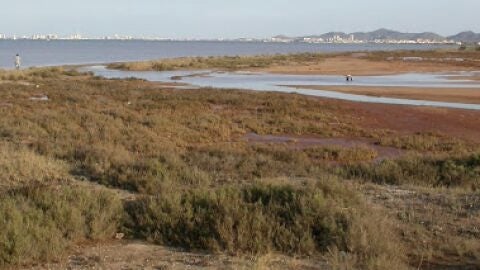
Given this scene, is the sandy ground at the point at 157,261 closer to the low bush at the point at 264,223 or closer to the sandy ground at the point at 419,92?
the low bush at the point at 264,223

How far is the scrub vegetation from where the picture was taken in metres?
7.81

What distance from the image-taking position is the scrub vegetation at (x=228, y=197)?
7809 millimetres

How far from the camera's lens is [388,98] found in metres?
41.1

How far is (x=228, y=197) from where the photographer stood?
8.87 metres

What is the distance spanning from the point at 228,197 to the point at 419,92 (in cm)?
3801

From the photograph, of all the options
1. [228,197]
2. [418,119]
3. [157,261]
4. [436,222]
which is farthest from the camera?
[418,119]

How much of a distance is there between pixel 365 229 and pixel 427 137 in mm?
18300

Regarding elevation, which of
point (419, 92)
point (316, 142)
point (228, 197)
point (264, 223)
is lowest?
point (419, 92)

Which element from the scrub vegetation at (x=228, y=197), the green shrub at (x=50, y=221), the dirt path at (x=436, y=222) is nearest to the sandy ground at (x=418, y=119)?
the scrub vegetation at (x=228, y=197)

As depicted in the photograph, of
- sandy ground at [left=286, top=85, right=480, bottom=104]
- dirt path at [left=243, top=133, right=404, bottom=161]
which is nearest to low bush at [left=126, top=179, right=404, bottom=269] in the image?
dirt path at [left=243, top=133, right=404, bottom=161]

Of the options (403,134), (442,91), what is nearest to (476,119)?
(403,134)

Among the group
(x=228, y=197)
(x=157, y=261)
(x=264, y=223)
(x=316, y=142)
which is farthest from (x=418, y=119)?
(x=157, y=261)

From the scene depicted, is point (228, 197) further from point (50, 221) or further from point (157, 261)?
point (50, 221)

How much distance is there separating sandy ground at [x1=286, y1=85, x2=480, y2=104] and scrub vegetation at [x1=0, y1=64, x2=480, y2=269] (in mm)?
17662
